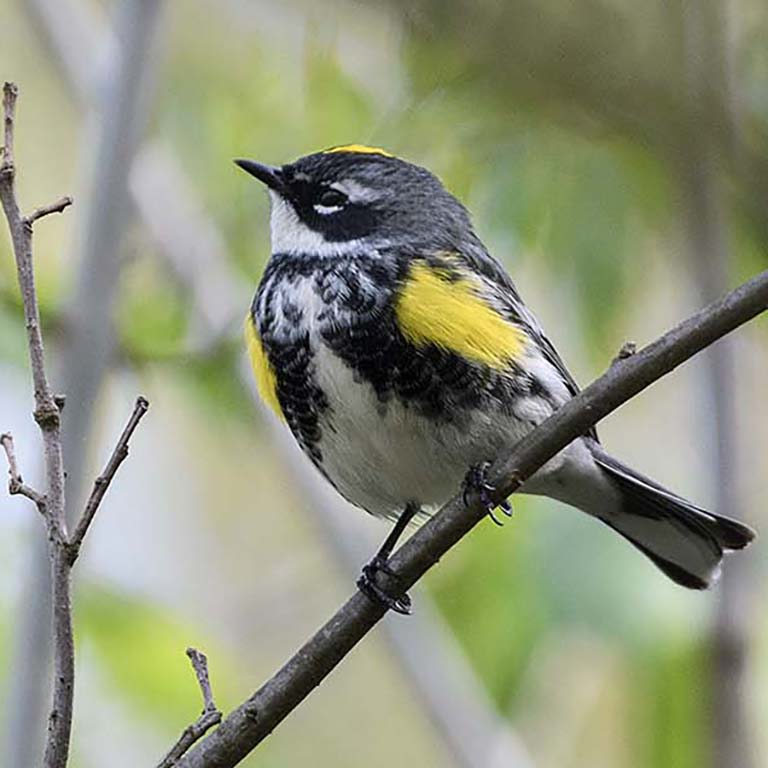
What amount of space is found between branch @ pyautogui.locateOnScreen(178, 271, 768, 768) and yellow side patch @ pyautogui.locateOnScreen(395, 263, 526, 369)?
20.6 inches

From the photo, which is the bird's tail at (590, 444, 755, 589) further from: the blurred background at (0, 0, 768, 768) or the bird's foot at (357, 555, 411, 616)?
the bird's foot at (357, 555, 411, 616)

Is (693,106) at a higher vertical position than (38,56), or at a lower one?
lower

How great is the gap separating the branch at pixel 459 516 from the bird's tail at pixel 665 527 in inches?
42.3

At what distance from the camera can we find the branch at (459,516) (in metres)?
2.45

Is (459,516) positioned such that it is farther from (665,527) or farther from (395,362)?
(665,527)

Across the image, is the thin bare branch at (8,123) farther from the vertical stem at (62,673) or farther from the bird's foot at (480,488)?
the bird's foot at (480,488)

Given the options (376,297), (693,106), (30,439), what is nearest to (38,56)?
(30,439)

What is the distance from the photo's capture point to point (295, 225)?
3879 mm

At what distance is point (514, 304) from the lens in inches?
150

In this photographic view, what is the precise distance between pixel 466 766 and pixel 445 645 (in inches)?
41.5

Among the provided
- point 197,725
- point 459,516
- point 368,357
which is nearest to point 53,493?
point 197,725

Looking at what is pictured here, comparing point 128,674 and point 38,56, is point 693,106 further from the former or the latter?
point 38,56

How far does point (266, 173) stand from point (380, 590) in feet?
4.24

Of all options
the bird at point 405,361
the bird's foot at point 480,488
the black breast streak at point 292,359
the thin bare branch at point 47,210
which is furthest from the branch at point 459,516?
the thin bare branch at point 47,210
